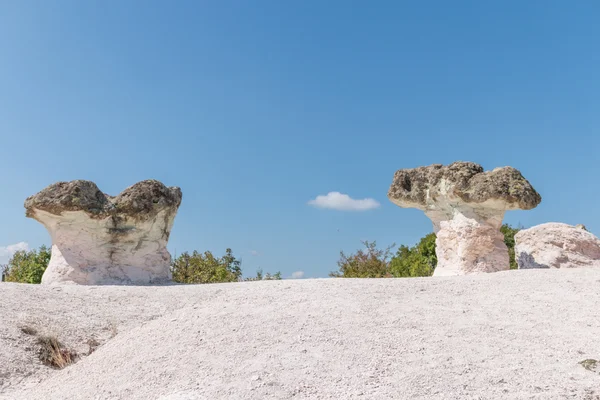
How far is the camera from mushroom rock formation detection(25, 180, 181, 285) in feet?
37.7

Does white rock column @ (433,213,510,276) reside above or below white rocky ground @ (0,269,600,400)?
above

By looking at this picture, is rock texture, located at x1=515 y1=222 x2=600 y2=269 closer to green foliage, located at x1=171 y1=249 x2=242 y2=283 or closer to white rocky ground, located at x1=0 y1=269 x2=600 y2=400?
white rocky ground, located at x1=0 y1=269 x2=600 y2=400

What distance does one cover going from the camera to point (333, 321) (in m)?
7.00

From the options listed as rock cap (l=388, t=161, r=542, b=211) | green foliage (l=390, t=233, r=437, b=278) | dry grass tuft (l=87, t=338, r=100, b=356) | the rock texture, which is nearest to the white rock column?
rock cap (l=388, t=161, r=542, b=211)

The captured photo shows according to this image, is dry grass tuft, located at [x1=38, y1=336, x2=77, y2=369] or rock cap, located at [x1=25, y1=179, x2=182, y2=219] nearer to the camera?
dry grass tuft, located at [x1=38, y1=336, x2=77, y2=369]

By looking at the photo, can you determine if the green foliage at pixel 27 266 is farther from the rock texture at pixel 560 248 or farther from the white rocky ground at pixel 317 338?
the rock texture at pixel 560 248

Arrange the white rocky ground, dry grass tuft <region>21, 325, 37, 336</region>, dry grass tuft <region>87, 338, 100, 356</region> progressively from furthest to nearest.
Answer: dry grass tuft <region>21, 325, 37, 336</region> → dry grass tuft <region>87, 338, 100, 356</region> → the white rocky ground

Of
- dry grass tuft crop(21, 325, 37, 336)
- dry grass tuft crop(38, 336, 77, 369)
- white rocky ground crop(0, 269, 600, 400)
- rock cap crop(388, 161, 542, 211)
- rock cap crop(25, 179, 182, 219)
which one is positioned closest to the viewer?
white rocky ground crop(0, 269, 600, 400)

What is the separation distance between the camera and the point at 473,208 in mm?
12211

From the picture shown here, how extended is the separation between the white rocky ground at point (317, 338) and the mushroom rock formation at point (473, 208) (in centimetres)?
187

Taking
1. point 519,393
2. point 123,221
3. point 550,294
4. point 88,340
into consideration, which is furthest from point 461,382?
point 123,221

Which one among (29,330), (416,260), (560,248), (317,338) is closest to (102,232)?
(29,330)

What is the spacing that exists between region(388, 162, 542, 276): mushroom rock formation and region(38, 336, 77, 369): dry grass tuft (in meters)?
8.17

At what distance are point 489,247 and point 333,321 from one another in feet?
20.3
